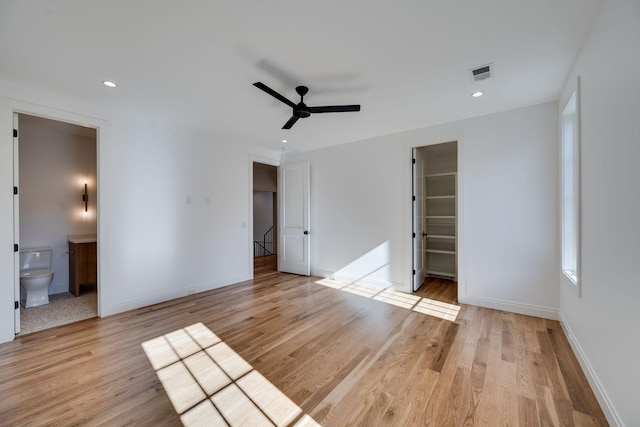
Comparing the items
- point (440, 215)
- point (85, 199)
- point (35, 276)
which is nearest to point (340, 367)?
point (440, 215)

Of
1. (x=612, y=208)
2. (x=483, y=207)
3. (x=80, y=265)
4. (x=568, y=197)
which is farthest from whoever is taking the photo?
(x=80, y=265)

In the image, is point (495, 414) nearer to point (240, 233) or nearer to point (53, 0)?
point (53, 0)

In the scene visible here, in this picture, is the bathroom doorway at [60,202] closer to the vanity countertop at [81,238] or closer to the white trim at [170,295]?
the vanity countertop at [81,238]

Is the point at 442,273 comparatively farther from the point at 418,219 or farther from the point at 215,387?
the point at 215,387

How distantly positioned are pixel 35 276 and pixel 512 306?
6397 mm

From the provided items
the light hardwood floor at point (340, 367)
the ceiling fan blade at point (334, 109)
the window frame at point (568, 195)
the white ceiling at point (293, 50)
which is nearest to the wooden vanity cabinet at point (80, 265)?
the light hardwood floor at point (340, 367)

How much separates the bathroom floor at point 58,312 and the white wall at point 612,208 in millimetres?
5020

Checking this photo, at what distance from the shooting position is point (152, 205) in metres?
3.84

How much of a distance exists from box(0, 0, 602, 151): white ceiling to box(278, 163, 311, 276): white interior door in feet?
7.32

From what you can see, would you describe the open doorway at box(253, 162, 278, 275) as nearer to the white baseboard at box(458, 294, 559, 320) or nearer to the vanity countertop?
the vanity countertop

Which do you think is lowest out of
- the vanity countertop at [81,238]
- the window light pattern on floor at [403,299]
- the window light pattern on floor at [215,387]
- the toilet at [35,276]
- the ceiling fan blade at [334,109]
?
the window light pattern on floor at [215,387]

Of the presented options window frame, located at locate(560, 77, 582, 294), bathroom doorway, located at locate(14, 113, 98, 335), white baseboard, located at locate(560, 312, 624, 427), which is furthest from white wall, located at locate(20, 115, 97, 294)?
window frame, located at locate(560, 77, 582, 294)

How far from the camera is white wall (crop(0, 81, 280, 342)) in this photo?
281 centimetres

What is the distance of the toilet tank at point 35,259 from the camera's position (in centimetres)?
393
